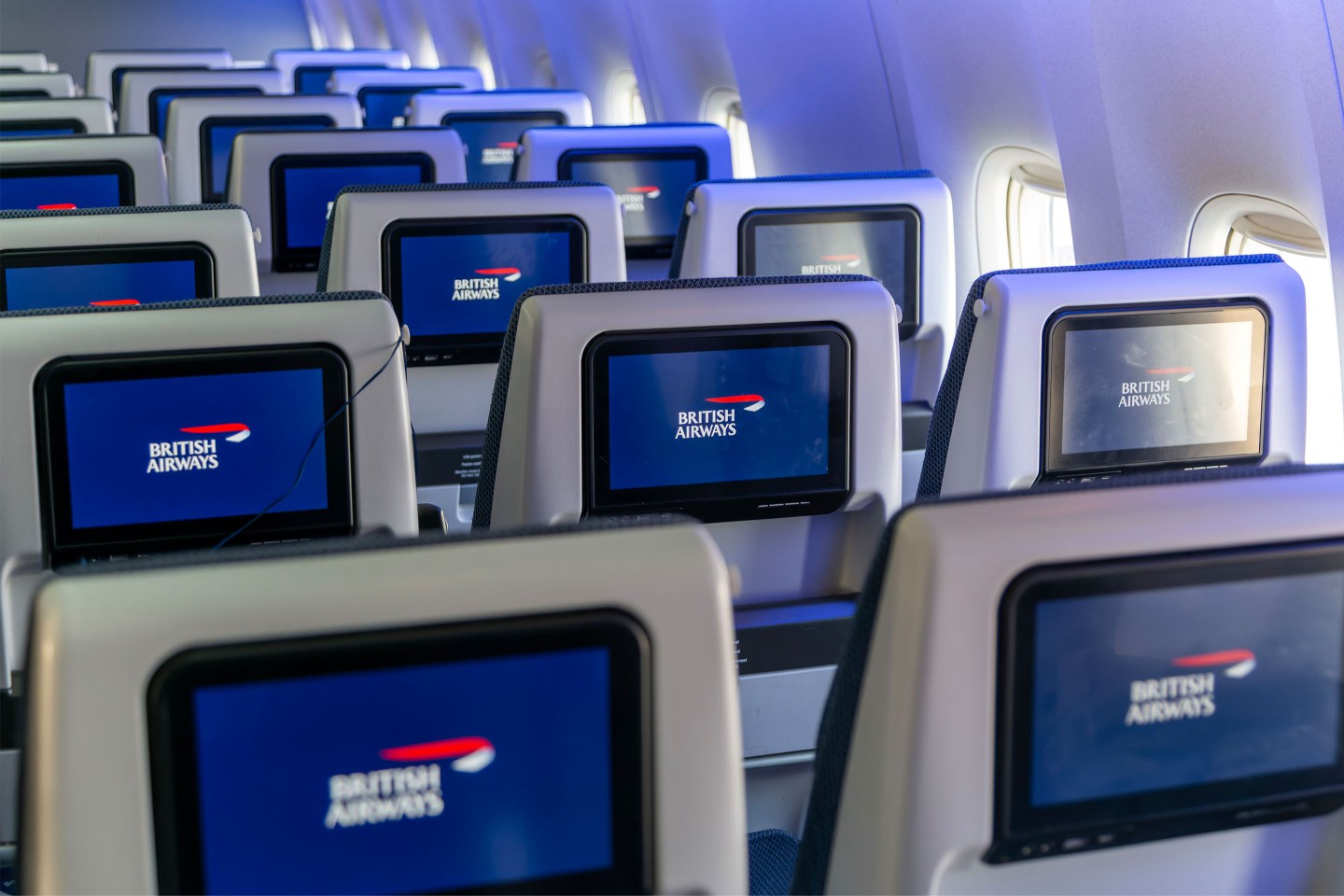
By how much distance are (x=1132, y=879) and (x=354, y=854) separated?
64 cm

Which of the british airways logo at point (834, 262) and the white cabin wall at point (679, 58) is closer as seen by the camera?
the british airways logo at point (834, 262)

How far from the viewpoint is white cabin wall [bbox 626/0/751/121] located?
9.12m

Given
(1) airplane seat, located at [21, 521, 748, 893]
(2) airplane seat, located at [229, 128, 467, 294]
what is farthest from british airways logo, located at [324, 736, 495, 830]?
(2) airplane seat, located at [229, 128, 467, 294]

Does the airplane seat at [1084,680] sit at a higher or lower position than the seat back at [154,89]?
lower

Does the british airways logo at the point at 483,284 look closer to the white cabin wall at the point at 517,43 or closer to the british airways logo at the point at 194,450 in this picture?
the british airways logo at the point at 194,450

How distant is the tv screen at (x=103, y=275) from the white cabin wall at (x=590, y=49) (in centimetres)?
780

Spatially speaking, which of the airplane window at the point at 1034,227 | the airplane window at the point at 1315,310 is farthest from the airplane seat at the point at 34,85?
the airplane window at the point at 1315,310

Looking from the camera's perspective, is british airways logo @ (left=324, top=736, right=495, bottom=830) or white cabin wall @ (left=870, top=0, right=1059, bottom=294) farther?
white cabin wall @ (left=870, top=0, right=1059, bottom=294)

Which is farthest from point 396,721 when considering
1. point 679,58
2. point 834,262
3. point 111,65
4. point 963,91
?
point 111,65

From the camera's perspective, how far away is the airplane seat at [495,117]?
6887 mm

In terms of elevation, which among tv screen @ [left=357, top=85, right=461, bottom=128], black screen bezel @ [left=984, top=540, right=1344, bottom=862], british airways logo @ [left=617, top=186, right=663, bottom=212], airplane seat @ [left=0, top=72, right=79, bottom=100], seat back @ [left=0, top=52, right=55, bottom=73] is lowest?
black screen bezel @ [left=984, top=540, right=1344, bottom=862]

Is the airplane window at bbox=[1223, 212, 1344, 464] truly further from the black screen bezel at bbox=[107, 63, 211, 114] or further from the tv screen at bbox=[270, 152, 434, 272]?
the black screen bezel at bbox=[107, 63, 211, 114]

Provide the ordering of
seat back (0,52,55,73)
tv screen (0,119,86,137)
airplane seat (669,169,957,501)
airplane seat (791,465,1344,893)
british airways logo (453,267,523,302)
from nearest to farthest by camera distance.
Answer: airplane seat (791,465,1344,893)
british airways logo (453,267,523,302)
airplane seat (669,169,957,501)
tv screen (0,119,86,137)
seat back (0,52,55,73)

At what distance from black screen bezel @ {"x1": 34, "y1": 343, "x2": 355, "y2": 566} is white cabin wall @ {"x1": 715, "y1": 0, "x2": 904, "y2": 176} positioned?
15.8 ft
